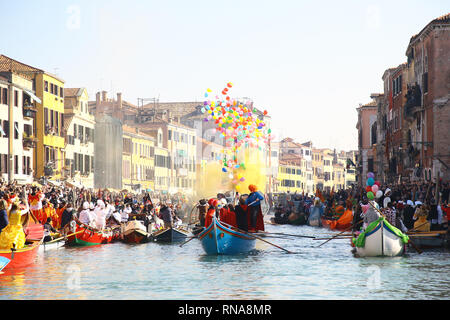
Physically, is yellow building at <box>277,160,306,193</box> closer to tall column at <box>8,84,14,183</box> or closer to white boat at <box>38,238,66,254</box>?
tall column at <box>8,84,14,183</box>

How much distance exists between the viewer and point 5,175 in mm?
53406

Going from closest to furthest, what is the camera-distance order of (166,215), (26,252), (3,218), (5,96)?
(3,218) → (26,252) → (166,215) → (5,96)

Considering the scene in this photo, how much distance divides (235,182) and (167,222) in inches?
773

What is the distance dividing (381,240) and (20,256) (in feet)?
36.1

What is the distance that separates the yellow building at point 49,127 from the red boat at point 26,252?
35.1 meters

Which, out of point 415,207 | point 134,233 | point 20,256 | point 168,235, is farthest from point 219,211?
point 20,256

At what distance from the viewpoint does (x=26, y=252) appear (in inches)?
947

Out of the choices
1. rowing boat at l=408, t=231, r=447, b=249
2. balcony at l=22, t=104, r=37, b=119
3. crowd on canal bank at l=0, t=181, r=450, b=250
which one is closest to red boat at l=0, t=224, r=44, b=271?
crowd on canal bank at l=0, t=181, r=450, b=250

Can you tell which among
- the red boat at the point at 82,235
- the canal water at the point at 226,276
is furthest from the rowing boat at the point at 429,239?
the red boat at the point at 82,235

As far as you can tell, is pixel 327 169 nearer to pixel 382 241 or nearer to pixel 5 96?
pixel 5 96

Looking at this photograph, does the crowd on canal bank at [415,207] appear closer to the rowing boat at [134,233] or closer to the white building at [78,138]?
the rowing boat at [134,233]

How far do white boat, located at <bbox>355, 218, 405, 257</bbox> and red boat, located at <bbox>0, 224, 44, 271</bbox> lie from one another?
33.3ft

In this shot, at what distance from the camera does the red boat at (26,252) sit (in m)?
23.2

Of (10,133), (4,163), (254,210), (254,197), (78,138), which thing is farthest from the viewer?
(78,138)
